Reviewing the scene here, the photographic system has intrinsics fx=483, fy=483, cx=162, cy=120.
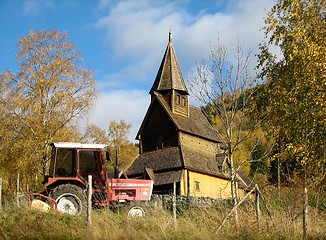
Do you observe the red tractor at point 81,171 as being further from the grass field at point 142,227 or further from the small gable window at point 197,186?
the small gable window at point 197,186

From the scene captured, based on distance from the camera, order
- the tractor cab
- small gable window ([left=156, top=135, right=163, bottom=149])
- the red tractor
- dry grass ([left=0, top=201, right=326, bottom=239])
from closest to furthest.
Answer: dry grass ([left=0, top=201, right=326, bottom=239])
the red tractor
the tractor cab
small gable window ([left=156, top=135, right=163, bottom=149])

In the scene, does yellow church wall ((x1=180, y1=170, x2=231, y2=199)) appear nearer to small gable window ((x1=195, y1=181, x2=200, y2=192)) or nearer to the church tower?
small gable window ((x1=195, y1=181, x2=200, y2=192))

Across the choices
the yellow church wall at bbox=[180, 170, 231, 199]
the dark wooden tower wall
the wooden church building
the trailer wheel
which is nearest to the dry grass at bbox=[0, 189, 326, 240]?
the trailer wheel

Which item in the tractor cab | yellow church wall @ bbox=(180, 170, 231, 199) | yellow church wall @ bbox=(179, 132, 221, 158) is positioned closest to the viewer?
the tractor cab

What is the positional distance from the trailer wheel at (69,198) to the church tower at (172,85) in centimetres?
2201

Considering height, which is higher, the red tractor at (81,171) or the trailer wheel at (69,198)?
the red tractor at (81,171)

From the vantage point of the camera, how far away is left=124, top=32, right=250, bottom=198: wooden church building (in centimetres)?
3497

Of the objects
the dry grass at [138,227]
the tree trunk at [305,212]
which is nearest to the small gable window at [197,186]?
the dry grass at [138,227]

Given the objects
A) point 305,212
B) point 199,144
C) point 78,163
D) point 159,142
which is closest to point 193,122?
point 199,144

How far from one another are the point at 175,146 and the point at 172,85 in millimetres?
5012

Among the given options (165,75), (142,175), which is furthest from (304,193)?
(165,75)

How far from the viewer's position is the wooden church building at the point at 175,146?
34969mm

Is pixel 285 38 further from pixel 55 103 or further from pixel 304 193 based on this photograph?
pixel 55 103

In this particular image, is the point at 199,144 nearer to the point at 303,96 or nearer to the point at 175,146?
the point at 175,146
